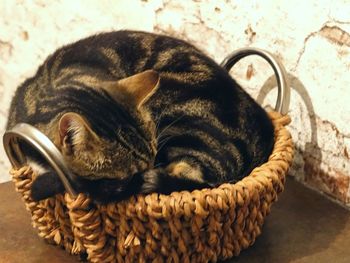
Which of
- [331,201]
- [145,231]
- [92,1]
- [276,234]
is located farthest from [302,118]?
[92,1]

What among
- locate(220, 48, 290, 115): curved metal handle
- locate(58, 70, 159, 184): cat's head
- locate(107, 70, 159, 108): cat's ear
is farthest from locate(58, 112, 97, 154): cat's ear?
locate(220, 48, 290, 115): curved metal handle

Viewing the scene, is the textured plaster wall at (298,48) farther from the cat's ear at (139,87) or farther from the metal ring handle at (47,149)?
the metal ring handle at (47,149)

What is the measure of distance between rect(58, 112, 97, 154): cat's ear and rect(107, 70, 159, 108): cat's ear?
0.16 m

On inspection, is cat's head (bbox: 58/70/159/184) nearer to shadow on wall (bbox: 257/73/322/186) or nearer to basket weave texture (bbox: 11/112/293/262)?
basket weave texture (bbox: 11/112/293/262)

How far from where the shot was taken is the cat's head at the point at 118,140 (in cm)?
82

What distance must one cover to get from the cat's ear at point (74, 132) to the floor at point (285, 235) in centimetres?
25

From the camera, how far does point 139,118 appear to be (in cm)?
98

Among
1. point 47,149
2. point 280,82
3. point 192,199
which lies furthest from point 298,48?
point 47,149

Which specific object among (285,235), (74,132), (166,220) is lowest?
(285,235)

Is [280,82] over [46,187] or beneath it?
over

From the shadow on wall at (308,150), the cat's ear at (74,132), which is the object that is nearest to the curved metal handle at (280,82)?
the shadow on wall at (308,150)

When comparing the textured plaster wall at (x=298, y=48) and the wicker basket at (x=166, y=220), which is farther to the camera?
the textured plaster wall at (x=298, y=48)

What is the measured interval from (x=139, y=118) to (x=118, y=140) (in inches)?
3.9

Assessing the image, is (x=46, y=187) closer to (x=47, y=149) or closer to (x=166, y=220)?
(x=47, y=149)
